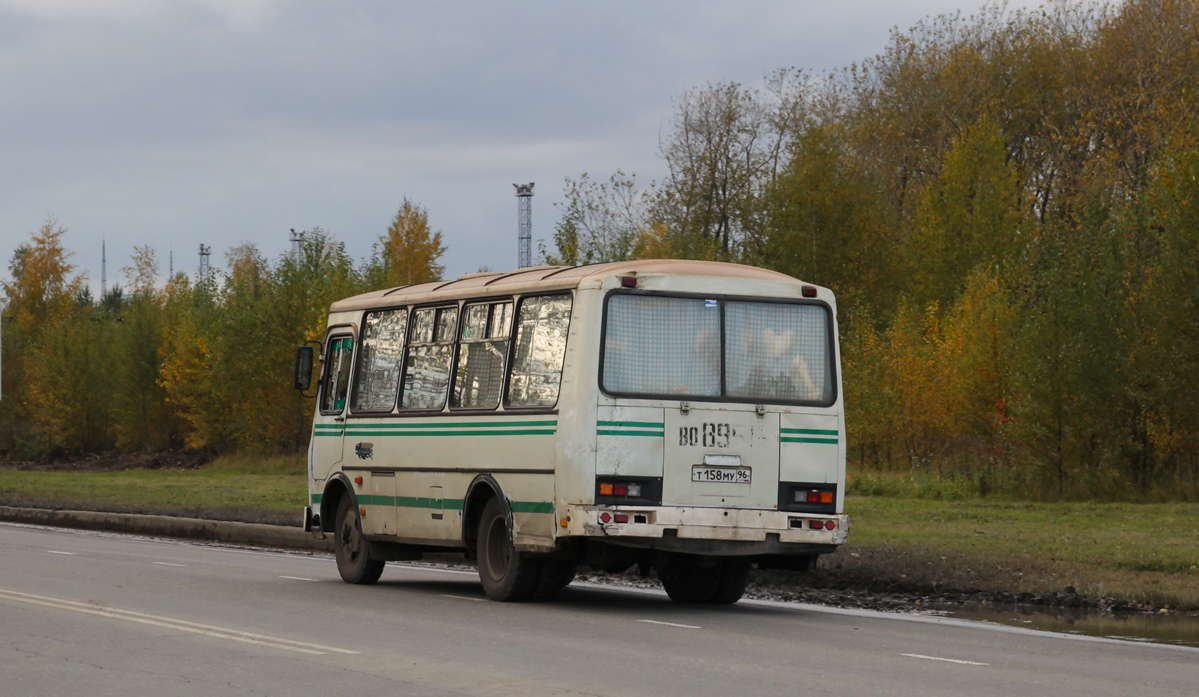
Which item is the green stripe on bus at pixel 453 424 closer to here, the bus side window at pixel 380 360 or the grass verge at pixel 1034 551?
the bus side window at pixel 380 360

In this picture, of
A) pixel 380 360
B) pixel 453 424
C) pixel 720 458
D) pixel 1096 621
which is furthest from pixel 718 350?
pixel 380 360

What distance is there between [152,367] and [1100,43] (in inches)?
1635

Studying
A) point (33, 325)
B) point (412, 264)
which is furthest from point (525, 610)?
point (33, 325)

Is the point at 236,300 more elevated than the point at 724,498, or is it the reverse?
the point at 236,300

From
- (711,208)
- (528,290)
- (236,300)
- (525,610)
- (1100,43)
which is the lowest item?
(525,610)

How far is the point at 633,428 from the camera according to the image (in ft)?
44.9

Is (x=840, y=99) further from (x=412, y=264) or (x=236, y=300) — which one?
(x=236, y=300)

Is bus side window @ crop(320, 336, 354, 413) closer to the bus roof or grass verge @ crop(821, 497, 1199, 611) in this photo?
the bus roof

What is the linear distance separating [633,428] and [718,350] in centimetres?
116

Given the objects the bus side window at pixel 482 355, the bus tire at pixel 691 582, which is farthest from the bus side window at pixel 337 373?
the bus tire at pixel 691 582

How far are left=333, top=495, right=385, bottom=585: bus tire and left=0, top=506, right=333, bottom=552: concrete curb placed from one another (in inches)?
212

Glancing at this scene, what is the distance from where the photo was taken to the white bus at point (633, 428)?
13.7m

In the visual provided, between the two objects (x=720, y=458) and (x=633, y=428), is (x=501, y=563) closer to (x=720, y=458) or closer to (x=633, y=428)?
(x=633, y=428)

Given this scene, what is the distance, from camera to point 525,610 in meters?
13.8
